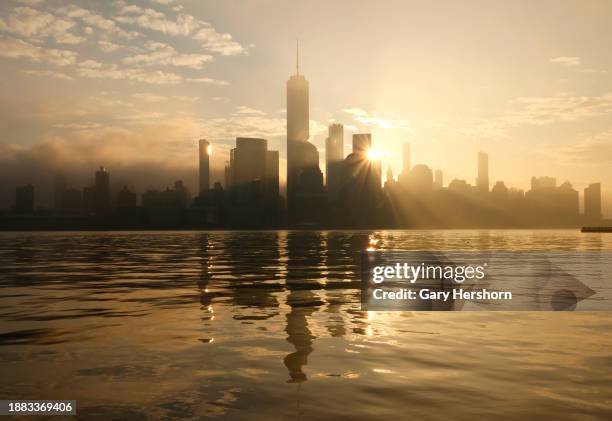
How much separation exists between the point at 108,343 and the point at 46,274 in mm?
32372

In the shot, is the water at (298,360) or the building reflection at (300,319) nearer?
the water at (298,360)

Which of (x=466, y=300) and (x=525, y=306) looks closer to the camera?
(x=525, y=306)

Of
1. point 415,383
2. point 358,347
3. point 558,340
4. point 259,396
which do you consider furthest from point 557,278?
point 259,396

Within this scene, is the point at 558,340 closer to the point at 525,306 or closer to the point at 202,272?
the point at 525,306

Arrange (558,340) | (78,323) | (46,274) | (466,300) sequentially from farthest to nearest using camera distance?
(46,274) → (466,300) → (78,323) → (558,340)

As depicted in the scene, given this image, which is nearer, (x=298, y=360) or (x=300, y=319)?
(x=298, y=360)

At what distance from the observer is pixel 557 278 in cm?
Result: 4350

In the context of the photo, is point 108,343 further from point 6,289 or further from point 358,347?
point 6,289

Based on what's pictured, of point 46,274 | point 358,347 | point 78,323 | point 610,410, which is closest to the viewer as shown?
point 610,410

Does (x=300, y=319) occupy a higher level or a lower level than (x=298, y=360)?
lower

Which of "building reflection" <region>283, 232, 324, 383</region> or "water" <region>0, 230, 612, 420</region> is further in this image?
"building reflection" <region>283, 232, 324, 383</region>

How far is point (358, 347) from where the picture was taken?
690 inches

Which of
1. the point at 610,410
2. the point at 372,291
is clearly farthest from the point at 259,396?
the point at 372,291

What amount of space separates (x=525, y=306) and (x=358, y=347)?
1319 cm
